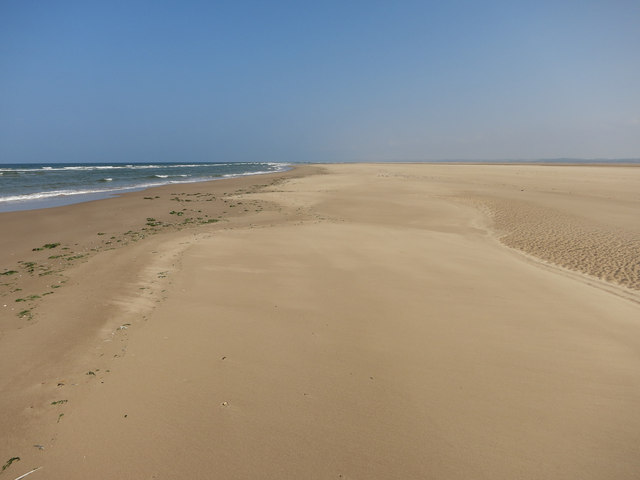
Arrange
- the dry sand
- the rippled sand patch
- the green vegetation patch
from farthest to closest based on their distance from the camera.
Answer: the rippled sand patch, the dry sand, the green vegetation patch

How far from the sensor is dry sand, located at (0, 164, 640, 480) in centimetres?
279

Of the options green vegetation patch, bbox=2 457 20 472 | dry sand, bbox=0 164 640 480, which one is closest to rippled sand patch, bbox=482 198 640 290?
dry sand, bbox=0 164 640 480

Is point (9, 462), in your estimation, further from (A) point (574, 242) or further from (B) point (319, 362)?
(A) point (574, 242)

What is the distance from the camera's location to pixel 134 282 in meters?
6.62

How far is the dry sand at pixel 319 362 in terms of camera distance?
9.16 feet

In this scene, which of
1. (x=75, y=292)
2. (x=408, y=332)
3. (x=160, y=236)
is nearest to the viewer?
(x=408, y=332)

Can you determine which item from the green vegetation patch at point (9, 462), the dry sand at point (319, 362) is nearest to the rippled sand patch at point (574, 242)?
the dry sand at point (319, 362)

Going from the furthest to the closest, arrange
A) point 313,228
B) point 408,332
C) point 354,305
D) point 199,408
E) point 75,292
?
point 313,228
point 75,292
point 354,305
point 408,332
point 199,408

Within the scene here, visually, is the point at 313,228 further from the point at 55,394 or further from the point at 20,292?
the point at 55,394

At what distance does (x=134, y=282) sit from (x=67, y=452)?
13.8 feet

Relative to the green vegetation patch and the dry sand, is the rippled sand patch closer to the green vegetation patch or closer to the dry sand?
the dry sand

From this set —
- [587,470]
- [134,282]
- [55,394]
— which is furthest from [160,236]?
[587,470]

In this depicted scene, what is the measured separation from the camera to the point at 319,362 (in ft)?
13.4

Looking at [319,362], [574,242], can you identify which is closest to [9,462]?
[319,362]
